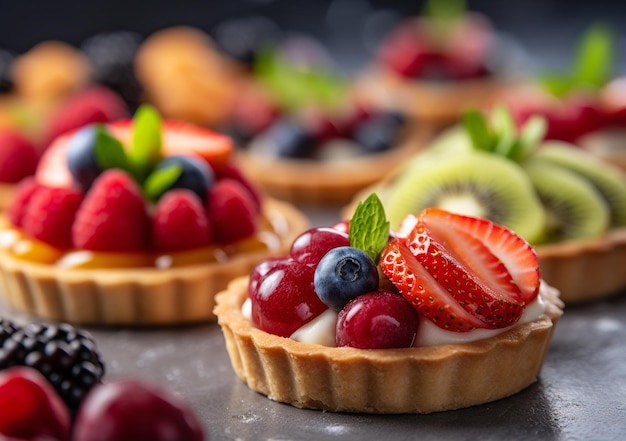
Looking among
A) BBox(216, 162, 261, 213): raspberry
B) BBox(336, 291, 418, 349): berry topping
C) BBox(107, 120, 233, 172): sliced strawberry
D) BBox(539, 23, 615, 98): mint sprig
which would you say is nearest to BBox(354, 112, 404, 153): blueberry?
BBox(539, 23, 615, 98): mint sprig

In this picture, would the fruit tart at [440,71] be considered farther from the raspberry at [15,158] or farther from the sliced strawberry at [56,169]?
the sliced strawberry at [56,169]

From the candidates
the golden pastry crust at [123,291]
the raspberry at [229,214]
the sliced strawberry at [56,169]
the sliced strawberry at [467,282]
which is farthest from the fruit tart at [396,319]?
the sliced strawberry at [56,169]

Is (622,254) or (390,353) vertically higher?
(390,353)

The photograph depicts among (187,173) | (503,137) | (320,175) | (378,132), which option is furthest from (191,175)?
(378,132)

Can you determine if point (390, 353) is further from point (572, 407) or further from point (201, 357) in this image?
point (201, 357)

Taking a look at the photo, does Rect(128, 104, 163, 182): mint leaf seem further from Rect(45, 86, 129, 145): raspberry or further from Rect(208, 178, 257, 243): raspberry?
Rect(45, 86, 129, 145): raspberry

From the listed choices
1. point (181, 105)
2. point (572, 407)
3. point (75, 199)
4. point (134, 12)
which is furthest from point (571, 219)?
point (134, 12)
